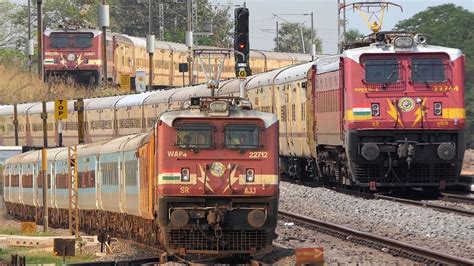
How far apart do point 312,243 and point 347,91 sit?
813 cm

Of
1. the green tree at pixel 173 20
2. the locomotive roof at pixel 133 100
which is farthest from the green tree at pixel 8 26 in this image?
the locomotive roof at pixel 133 100

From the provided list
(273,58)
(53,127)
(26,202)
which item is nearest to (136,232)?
(26,202)

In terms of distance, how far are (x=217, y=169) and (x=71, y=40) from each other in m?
56.8

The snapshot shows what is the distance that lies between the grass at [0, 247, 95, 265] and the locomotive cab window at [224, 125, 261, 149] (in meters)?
5.06

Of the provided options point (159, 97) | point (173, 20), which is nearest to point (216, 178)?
point (159, 97)

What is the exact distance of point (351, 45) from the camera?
2920 centimetres

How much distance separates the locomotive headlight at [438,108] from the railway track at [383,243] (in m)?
4.86

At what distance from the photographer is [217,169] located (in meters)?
17.1

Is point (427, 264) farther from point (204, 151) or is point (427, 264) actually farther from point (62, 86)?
point (62, 86)

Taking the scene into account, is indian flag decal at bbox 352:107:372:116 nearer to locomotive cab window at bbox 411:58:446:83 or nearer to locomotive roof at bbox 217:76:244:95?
locomotive cab window at bbox 411:58:446:83

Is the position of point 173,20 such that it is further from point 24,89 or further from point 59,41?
point 59,41

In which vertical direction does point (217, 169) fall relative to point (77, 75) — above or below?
below

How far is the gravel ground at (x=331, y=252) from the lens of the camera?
16969mm

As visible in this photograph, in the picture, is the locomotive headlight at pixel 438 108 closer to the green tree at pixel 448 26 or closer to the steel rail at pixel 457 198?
the steel rail at pixel 457 198
